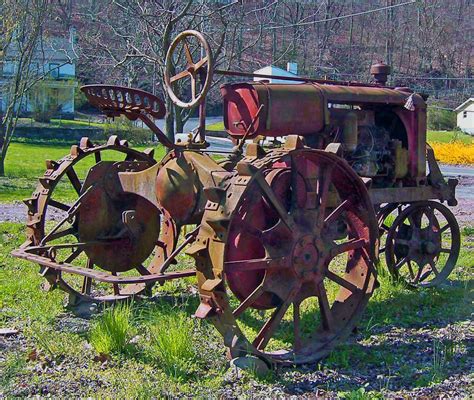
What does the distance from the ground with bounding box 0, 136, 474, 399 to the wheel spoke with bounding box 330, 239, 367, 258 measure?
75cm

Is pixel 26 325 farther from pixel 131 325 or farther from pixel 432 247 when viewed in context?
pixel 432 247

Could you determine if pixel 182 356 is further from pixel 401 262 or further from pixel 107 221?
pixel 401 262

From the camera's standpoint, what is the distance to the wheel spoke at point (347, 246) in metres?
5.58

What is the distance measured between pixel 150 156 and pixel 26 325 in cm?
206

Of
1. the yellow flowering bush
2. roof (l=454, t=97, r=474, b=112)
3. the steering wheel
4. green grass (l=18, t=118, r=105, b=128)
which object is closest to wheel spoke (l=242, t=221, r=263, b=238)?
the steering wheel

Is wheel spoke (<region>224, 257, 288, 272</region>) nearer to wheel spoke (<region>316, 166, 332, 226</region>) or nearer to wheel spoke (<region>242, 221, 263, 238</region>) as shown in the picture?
wheel spoke (<region>242, 221, 263, 238</region>)

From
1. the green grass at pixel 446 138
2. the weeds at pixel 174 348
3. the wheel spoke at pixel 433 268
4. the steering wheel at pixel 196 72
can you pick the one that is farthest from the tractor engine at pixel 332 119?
the green grass at pixel 446 138

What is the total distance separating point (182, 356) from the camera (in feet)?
16.8

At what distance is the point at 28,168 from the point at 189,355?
65.5 feet

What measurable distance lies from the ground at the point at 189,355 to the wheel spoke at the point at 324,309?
0.67 ft

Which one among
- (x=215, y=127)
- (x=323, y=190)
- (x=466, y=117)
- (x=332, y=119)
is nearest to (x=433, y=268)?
(x=332, y=119)

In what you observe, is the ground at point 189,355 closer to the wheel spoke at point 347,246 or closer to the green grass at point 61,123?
the wheel spoke at point 347,246

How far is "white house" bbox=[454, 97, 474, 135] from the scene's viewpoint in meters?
49.1

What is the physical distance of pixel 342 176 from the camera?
5.89m
